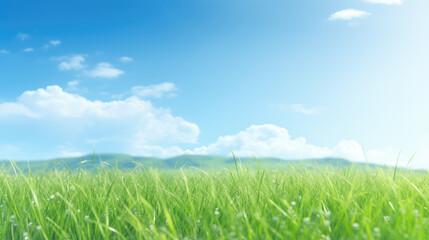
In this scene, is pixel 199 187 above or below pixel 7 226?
above

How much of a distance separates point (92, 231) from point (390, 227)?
1947mm

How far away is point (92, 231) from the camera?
269 cm

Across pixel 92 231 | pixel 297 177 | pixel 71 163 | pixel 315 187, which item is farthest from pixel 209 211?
pixel 71 163

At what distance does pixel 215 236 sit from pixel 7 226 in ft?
5.25

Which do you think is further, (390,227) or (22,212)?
(22,212)

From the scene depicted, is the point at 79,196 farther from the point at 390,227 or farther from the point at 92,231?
the point at 390,227

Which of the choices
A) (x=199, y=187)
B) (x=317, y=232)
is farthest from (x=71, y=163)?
(x=317, y=232)

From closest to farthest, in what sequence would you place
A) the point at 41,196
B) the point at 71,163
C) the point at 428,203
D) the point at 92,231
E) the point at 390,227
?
the point at 390,227 → the point at 92,231 → the point at 428,203 → the point at 41,196 → the point at 71,163

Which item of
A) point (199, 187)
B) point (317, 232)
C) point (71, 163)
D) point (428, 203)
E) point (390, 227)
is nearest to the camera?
point (317, 232)

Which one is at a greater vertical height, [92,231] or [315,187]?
[315,187]

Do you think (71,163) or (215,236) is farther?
(71,163)

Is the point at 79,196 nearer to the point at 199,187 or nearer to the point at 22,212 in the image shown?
the point at 22,212

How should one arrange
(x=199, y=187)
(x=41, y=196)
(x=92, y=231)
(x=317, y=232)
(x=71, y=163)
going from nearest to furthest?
(x=317, y=232), (x=92, y=231), (x=41, y=196), (x=199, y=187), (x=71, y=163)

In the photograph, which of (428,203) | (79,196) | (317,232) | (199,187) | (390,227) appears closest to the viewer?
(317,232)
